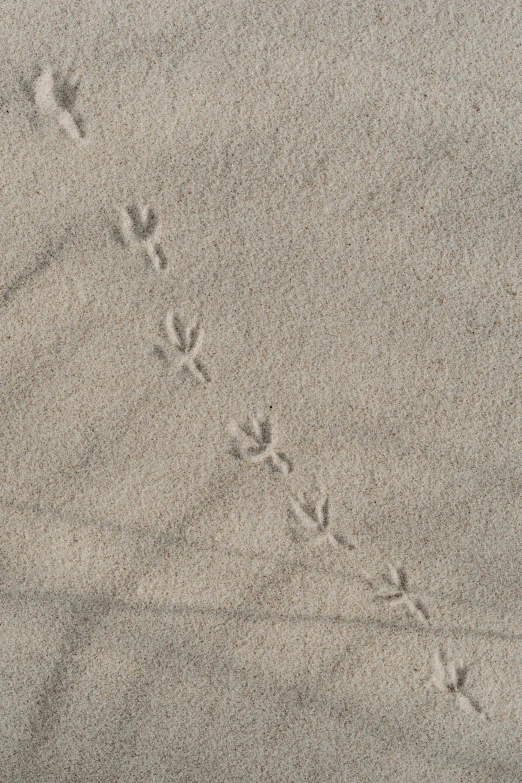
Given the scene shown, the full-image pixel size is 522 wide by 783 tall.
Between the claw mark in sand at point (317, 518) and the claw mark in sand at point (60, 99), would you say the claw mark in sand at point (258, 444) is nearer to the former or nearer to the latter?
the claw mark in sand at point (317, 518)

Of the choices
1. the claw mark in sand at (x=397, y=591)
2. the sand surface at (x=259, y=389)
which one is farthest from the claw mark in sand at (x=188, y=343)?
the claw mark in sand at (x=397, y=591)

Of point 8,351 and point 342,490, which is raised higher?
point 342,490

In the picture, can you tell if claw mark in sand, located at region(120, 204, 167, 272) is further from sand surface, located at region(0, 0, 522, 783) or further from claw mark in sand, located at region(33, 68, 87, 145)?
claw mark in sand, located at region(33, 68, 87, 145)

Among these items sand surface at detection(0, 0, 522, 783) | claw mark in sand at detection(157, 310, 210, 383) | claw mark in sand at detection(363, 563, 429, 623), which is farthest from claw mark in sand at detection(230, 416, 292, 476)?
claw mark in sand at detection(363, 563, 429, 623)

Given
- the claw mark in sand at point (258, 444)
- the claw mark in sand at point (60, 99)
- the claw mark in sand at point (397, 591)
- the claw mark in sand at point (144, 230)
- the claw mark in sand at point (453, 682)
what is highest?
the claw mark in sand at point (60, 99)

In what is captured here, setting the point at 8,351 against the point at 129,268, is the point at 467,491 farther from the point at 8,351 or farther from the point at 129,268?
the point at 8,351

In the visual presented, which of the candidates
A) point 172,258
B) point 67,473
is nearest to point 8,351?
point 67,473
